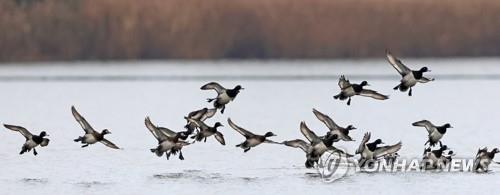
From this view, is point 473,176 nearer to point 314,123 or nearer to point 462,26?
point 314,123

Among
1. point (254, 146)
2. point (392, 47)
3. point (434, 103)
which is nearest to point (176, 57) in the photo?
point (392, 47)

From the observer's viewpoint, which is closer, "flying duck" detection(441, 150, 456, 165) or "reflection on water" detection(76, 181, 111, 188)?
"reflection on water" detection(76, 181, 111, 188)

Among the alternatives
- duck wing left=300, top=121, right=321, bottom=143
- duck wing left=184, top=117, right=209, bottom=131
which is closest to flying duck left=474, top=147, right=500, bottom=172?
duck wing left=300, top=121, right=321, bottom=143

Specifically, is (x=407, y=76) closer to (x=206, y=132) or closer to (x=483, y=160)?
(x=483, y=160)

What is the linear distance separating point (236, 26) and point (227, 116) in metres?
8.77

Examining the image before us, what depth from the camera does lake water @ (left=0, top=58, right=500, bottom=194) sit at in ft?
48.0

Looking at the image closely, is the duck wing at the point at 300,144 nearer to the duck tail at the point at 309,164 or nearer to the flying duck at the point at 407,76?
the duck tail at the point at 309,164

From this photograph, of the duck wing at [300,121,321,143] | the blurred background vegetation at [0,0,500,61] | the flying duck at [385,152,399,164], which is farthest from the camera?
the blurred background vegetation at [0,0,500,61]

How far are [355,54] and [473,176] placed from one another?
17.2m

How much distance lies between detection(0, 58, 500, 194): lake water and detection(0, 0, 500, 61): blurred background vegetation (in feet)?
1.56

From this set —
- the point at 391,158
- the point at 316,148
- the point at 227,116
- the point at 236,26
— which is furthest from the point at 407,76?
the point at 236,26

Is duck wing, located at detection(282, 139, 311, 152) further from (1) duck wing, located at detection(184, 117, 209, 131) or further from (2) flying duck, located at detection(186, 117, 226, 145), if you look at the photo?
(1) duck wing, located at detection(184, 117, 209, 131)

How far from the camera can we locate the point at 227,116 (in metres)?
23.1

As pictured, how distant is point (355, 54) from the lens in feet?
105
